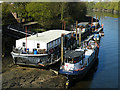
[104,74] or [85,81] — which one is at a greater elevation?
[104,74]

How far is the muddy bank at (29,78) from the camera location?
28266mm

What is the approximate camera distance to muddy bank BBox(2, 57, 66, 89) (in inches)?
1113

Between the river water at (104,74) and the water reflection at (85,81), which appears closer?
the water reflection at (85,81)

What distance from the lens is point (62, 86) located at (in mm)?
27859

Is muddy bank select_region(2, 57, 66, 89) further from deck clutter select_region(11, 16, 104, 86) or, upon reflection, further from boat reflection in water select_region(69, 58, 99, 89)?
boat reflection in water select_region(69, 58, 99, 89)

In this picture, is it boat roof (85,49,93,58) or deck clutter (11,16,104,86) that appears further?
boat roof (85,49,93,58)

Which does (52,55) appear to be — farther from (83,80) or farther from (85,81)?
(85,81)

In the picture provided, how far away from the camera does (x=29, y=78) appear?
30609 millimetres

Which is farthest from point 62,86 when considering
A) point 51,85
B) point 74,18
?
point 74,18

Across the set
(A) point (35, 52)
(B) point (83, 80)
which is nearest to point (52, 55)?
(A) point (35, 52)

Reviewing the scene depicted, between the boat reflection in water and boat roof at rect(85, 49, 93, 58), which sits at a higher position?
boat roof at rect(85, 49, 93, 58)

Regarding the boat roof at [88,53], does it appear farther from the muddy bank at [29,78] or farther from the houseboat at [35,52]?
the muddy bank at [29,78]

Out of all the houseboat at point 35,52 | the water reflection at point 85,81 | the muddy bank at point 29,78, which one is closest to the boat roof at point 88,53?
the water reflection at point 85,81

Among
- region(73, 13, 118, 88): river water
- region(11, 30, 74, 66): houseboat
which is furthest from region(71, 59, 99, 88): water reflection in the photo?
region(11, 30, 74, 66): houseboat
